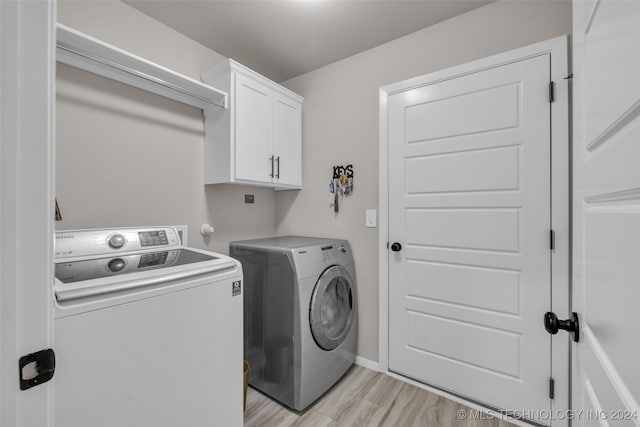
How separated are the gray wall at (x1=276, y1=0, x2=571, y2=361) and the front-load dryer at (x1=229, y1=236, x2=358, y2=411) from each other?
27 cm

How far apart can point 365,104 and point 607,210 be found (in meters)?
1.85

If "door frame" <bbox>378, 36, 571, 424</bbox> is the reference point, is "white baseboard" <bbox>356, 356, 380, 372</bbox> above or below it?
below

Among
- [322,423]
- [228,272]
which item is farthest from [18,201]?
[322,423]

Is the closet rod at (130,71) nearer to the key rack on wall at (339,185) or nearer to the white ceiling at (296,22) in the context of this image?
the white ceiling at (296,22)

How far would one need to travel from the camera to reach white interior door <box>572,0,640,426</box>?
423mm

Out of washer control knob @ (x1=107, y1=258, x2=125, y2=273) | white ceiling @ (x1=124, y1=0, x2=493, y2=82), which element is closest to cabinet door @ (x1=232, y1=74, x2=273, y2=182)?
white ceiling @ (x1=124, y1=0, x2=493, y2=82)

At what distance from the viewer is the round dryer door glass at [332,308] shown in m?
1.76

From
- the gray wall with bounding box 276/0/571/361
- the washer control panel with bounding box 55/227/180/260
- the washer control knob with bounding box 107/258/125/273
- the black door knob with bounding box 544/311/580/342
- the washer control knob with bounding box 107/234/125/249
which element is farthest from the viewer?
the gray wall with bounding box 276/0/571/361

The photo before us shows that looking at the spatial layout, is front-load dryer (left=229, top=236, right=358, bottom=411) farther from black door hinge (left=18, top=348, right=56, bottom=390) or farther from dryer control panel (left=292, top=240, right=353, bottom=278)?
black door hinge (left=18, top=348, right=56, bottom=390)

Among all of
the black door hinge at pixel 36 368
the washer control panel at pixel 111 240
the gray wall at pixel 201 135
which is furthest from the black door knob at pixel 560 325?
the washer control panel at pixel 111 240

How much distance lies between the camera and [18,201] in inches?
17.7

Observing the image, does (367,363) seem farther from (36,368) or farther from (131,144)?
(131,144)

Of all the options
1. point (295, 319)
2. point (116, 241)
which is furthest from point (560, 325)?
point (116, 241)

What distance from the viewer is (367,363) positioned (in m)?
2.15
